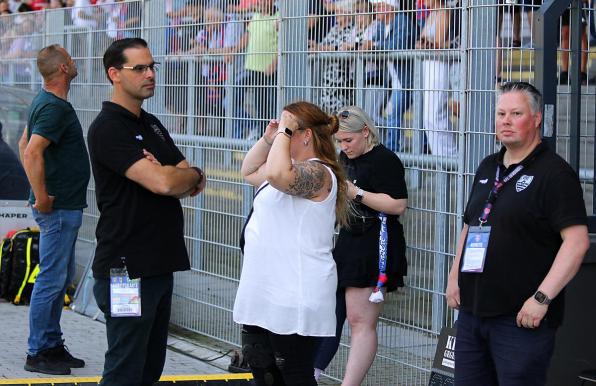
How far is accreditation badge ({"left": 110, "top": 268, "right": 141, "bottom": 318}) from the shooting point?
5102 mm

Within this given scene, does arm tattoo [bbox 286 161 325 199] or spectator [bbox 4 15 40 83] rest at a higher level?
spectator [bbox 4 15 40 83]

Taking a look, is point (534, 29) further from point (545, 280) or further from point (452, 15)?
point (545, 280)

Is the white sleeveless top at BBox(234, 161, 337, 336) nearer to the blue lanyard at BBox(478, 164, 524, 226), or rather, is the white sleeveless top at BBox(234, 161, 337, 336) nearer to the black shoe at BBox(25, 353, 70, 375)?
the blue lanyard at BBox(478, 164, 524, 226)

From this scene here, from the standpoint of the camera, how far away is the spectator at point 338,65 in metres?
6.73

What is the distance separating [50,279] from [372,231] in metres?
2.29

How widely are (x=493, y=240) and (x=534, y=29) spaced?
1226 mm

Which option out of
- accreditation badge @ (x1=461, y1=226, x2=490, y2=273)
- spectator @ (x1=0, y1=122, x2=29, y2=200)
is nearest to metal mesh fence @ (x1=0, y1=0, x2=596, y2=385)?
spectator @ (x1=0, y1=122, x2=29, y2=200)

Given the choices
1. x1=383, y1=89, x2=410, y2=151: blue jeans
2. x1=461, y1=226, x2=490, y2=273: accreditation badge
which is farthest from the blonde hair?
x1=461, y1=226, x2=490, y2=273: accreditation badge

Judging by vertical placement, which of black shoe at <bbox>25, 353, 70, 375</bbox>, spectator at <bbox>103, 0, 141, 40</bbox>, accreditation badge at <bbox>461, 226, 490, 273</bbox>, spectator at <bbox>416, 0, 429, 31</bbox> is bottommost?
black shoe at <bbox>25, 353, 70, 375</bbox>

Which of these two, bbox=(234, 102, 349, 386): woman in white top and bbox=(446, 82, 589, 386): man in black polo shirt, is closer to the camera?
bbox=(446, 82, 589, 386): man in black polo shirt

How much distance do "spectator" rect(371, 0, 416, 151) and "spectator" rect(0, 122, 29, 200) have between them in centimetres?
484

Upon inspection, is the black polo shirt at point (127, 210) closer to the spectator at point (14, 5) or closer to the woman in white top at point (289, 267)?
the woman in white top at point (289, 267)

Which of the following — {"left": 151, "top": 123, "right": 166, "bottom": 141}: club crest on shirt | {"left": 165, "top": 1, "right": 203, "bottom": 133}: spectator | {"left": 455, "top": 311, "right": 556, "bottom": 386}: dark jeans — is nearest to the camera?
{"left": 455, "top": 311, "right": 556, "bottom": 386}: dark jeans

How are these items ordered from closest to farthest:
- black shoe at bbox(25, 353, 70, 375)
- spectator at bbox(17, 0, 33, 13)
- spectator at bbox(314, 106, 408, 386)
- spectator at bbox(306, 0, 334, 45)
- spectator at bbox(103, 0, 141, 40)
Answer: spectator at bbox(314, 106, 408, 386) → spectator at bbox(306, 0, 334, 45) → black shoe at bbox(25, 353, 70, 375) → spectator at bbox(103, 0, 141, 40) → spectator at bbox(17, 0, 33, 13)
